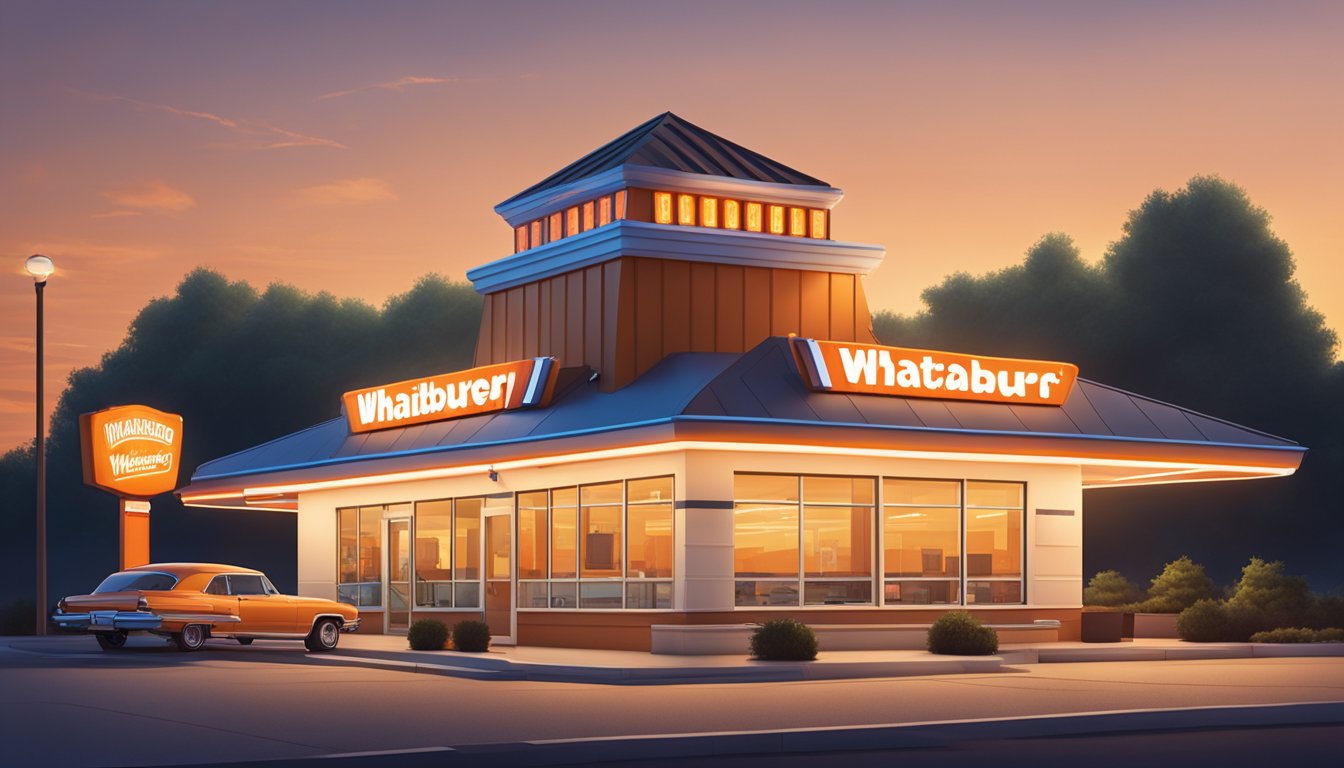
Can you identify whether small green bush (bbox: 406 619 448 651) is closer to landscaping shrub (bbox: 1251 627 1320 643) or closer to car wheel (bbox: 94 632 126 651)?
car wheel (bbox: 94 632 126 651)

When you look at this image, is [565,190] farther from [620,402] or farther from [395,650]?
[395,650]

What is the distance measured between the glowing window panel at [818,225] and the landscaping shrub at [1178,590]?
Result: 1157 cm

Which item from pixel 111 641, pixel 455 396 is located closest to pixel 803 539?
pixel 455 396

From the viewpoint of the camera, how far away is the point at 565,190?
37938 millimetres

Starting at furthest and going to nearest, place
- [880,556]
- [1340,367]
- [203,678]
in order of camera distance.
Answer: [1340,367]
[880,556]
[203,678]

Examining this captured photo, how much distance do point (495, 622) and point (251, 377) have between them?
207 ft

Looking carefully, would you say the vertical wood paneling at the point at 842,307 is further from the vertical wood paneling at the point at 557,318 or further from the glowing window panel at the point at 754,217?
the vertical wood paneling at the point at 557,318

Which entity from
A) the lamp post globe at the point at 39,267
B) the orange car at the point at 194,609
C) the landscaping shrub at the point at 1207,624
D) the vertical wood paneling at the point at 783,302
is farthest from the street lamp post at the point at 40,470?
the landscaping shrub at the point at 1207,624

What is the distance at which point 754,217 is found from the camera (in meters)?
37.2

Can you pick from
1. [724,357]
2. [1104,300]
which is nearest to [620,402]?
[724,357]

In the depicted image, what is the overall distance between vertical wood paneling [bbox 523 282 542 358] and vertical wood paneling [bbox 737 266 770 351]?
4.79 metres

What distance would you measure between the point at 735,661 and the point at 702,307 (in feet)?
32.8


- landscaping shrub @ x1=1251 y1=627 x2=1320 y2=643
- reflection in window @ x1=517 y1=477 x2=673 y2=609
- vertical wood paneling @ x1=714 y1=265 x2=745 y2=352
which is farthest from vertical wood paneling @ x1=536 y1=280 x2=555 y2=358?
landscaping shrub @ x1=1251 y1=627 x2=1320 y2=643

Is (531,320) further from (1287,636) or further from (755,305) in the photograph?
(1287,636)
